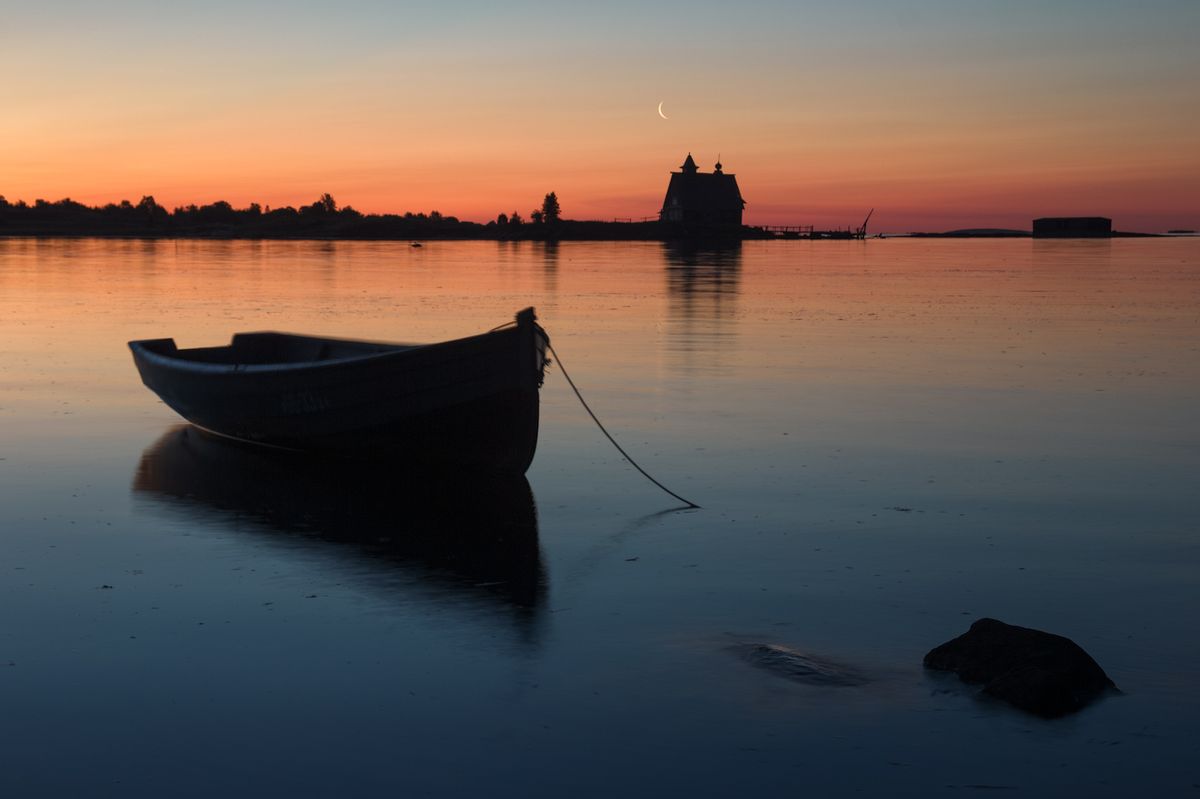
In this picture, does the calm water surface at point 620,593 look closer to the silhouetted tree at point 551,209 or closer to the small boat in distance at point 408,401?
the small boat in distance at point 408,401

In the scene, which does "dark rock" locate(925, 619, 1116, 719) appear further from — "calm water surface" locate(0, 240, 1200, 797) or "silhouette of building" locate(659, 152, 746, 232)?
"silhouette of building" locate(659, 152, 746, 232)

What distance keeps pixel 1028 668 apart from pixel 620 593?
10.7ft

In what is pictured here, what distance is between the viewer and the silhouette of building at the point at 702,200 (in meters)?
163

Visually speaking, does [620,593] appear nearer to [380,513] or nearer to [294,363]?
[380,513]

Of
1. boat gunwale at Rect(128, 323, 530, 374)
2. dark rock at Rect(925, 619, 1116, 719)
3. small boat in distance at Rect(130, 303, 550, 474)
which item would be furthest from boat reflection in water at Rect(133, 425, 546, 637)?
dark rock at Rect(925, 619, 1116, 719)

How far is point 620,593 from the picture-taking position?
9344 millimetres

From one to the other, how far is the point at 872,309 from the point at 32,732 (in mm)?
34285

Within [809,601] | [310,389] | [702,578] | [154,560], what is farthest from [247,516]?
[809,601]

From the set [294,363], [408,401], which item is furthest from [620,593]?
[294,363]

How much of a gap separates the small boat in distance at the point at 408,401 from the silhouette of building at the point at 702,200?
15045 centimetres

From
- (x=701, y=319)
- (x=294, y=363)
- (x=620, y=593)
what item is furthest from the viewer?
(x=701, y=319)

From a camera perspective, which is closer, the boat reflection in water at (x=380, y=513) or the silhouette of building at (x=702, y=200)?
the boat reflection in water at (x=380, y=513)

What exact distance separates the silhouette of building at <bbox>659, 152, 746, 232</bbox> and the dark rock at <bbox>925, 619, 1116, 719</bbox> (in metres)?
158

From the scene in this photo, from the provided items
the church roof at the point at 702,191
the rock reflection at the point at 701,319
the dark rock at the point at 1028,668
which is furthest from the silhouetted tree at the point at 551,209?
the dark rock at the point at 1028,668
